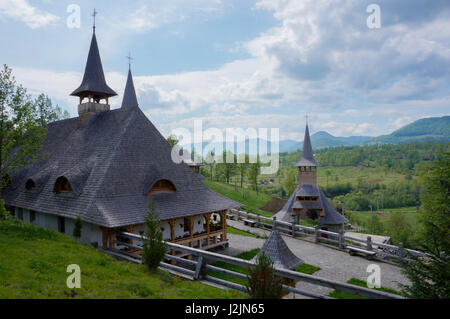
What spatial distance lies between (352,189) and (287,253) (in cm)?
12994

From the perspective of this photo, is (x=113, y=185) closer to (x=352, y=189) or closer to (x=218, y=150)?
(x=218, y=150)

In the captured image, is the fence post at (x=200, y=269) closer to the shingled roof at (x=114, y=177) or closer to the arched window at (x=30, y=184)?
the shingled roof at (x=114, y=177)

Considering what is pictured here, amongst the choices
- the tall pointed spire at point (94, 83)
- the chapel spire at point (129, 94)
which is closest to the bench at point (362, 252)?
the tall pointed spire at point (94, 83)

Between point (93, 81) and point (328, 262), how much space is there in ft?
63.6

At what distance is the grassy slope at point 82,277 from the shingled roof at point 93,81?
1276 centimetres

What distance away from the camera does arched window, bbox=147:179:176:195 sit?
51.4ft

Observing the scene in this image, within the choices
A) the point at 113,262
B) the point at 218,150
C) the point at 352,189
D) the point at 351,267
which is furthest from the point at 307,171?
the point at 352,189

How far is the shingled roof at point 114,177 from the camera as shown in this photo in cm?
1421

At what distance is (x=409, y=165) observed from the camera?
16575cm

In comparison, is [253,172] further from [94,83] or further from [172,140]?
[94,83]

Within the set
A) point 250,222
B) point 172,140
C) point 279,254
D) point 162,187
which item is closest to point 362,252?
point 279,254

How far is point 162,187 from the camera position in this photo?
16078 millimetres
